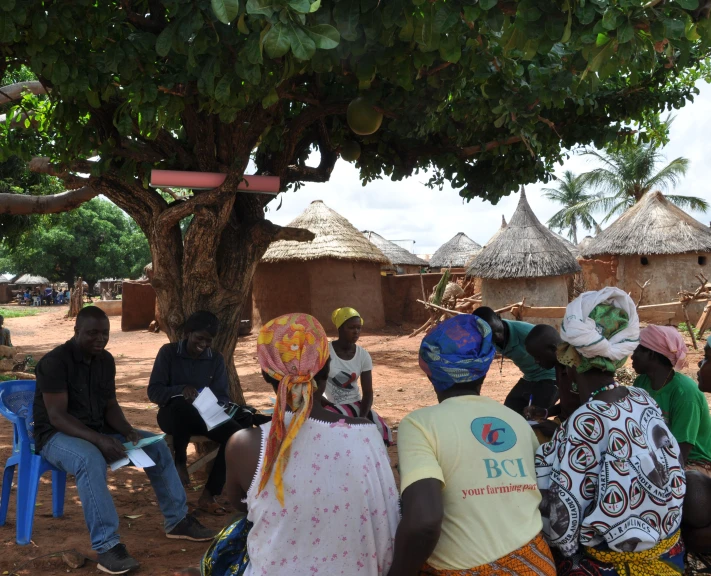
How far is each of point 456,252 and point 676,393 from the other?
32.2 m

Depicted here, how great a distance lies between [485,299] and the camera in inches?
733

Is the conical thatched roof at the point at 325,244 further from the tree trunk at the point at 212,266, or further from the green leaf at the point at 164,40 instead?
the green leaf at the point at 164,40

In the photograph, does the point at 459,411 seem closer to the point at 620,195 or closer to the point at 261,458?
the point at 261,458

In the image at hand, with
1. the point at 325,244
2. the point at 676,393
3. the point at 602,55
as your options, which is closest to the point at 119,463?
the point at 676,393

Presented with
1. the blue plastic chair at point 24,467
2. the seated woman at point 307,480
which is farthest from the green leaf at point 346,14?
the blue plastic chair at point 24,467

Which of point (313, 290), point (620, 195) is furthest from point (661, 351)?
point (620, 195)

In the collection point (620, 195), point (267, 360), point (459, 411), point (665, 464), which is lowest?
point (665, 464)

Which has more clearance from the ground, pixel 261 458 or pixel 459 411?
pixel 459 411

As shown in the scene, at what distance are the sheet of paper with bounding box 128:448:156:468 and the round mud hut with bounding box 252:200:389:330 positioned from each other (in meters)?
13.4

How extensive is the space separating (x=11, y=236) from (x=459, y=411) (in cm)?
1257

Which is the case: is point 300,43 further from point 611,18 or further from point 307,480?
point 307,480

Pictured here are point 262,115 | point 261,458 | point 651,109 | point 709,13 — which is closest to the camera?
point 261,458

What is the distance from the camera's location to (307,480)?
2166mm

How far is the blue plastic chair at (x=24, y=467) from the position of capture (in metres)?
4.02
